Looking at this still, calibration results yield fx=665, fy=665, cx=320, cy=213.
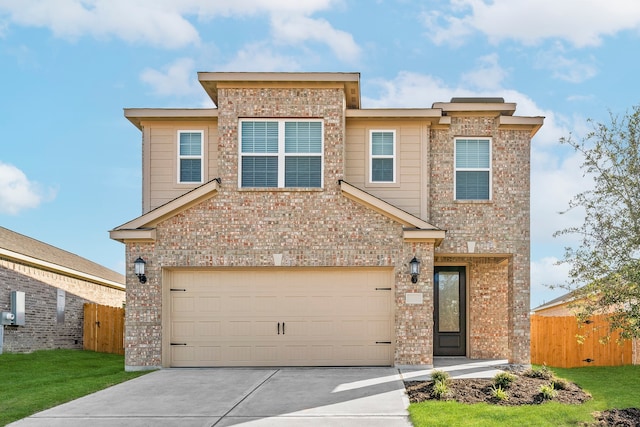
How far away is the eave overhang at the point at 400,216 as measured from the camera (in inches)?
608

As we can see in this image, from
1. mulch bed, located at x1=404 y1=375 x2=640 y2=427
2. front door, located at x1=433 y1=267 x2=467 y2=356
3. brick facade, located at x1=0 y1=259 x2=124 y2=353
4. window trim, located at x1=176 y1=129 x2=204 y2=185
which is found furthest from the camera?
brick facade, located at x1=0 y1=259 x2=124 y2=353

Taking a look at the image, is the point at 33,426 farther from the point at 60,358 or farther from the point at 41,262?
the point at 41,262

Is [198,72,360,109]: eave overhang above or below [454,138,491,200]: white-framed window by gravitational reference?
above

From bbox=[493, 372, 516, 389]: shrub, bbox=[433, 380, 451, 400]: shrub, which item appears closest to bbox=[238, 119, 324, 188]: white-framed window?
bbox=[433, 380, 451, 400]: shrub

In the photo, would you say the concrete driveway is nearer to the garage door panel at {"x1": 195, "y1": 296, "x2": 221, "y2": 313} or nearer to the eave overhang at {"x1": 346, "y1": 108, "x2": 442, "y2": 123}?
the garage door panel at {"x1": 195, "y1": 296, "x2": 221, "y2": 313}

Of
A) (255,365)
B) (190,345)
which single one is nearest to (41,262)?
(190,345)

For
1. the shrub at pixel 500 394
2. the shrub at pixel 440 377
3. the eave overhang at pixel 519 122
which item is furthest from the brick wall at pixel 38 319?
Result: the eave overhang at pixel 519 122

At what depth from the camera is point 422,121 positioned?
16.9 metres

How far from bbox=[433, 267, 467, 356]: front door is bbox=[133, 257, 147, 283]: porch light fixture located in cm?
792

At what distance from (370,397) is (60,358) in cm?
1194

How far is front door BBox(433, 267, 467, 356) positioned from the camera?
1830 cm

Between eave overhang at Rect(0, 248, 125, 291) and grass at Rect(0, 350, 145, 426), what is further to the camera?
eave overhang at Rect(0, 248, 125, 291)

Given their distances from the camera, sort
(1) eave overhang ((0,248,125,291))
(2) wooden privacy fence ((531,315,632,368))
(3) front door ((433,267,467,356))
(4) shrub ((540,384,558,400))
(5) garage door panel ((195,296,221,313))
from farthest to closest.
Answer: (1) eave overhang ((0,248,125,291)), (3) front door ((433,267,467,356)), (2) wooden privacy fence ((531,315,632,368)), (5) garage door panel ((195,296,221,313)), (4) shrub ((540,384,558,400))

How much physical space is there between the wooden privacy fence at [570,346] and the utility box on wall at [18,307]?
14.9m
